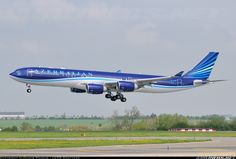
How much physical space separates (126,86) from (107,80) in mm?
2558

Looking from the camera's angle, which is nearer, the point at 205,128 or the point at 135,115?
the point at 205,128

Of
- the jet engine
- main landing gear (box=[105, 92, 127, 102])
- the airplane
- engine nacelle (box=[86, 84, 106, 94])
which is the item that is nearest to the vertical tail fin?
the airplane

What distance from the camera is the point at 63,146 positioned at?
6562 cm

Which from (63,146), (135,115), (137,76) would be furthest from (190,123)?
(63,146)

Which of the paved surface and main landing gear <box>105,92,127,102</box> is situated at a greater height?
main landing gear <box>105,92,127,102</box>

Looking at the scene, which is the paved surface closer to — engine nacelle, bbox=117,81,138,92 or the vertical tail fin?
engine nacelle, bbox=117,81,138,92

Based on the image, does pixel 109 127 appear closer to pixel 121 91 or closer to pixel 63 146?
pixel 121 91

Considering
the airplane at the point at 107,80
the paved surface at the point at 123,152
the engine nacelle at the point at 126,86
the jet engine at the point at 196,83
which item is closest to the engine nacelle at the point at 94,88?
the airplane at the point at 107,80

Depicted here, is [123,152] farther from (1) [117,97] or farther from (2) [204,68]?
(2) [204,68]

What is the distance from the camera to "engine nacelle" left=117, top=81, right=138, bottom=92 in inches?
3494

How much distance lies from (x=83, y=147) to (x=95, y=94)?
A: 75.7 feet

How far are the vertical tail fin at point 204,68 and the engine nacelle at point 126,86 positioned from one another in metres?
12.7

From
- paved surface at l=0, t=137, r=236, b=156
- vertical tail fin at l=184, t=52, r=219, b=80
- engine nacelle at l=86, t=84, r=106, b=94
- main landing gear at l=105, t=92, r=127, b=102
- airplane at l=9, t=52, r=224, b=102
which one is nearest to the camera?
paved surface at l=0, t=137, r=236, b=156

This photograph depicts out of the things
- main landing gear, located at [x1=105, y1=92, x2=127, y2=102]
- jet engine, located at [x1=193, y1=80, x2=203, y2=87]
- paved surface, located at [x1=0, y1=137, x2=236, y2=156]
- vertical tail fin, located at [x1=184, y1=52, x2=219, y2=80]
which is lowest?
paved surface, located at [x1=0, y1=137, x2=236, y2=156]
